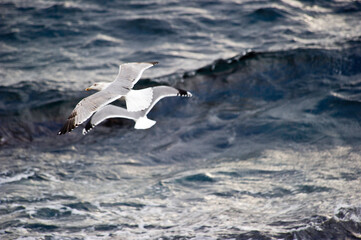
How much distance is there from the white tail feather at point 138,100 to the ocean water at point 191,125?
1.53m

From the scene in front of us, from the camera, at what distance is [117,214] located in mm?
6641

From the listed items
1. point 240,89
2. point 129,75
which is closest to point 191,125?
point 240,89

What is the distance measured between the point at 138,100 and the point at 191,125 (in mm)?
3066

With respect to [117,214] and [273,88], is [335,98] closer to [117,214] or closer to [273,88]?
[273,88]

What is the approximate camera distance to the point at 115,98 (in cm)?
596

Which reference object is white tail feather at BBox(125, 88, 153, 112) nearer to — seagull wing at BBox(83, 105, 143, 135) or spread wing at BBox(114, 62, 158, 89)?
spread wing at BBox(114, 62, 158, 89)

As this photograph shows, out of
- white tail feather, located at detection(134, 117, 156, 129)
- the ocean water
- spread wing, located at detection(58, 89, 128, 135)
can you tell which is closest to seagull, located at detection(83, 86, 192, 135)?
white tail feather, located at detection(134, 117, 156, 129)

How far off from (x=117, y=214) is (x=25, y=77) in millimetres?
5287

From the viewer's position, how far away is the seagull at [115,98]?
19.1ft

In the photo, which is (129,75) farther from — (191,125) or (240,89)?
(240,89)

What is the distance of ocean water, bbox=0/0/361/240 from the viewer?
6500 millimetres

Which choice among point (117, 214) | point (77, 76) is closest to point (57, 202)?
point (117, 214)

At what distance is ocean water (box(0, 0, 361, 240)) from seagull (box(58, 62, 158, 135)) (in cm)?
151

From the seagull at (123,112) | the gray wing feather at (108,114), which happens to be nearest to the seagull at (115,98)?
the seagull at (123,112)
